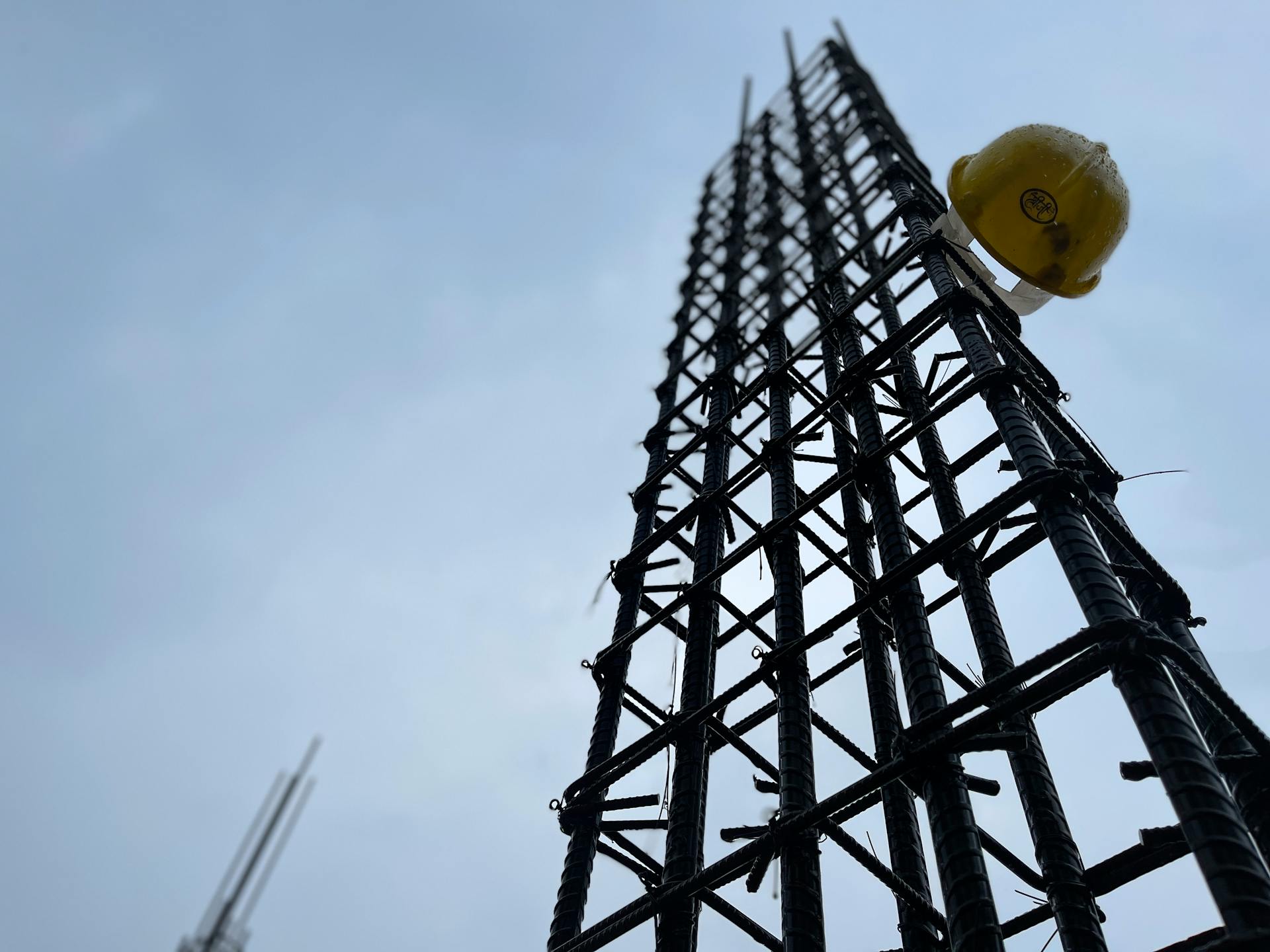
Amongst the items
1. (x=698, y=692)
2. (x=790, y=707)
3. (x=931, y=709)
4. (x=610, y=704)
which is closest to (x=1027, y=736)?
(x=931, y=709)

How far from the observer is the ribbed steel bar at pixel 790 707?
7699 mm

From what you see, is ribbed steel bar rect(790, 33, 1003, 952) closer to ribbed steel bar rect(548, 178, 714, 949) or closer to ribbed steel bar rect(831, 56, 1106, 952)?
ribbed steel bar rect(831, 56, 1106, 952)

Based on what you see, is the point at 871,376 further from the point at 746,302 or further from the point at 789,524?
the point at 746,302

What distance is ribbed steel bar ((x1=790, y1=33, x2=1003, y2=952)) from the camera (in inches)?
250

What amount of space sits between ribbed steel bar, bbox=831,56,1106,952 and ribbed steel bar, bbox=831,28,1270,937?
1.07 m

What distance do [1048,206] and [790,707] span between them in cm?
514

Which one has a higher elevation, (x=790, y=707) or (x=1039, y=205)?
(x=1039, y=205)

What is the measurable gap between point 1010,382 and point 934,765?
152 inches

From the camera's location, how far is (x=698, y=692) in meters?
10.8

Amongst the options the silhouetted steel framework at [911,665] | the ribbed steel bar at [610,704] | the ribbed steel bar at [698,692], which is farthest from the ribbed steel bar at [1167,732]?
the ribbed steel bar at [610,704]

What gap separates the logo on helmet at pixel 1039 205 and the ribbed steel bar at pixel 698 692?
5317 mm

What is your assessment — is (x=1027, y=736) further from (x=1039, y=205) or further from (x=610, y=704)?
(x=610, y=704)

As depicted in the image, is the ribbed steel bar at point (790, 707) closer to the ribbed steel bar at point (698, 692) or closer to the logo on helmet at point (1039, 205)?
the ribbed steel bar at point (698, 692)

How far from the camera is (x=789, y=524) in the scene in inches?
443
